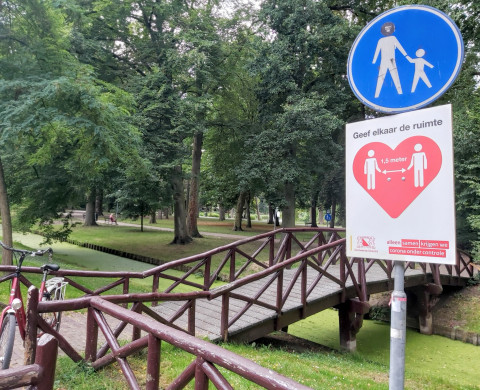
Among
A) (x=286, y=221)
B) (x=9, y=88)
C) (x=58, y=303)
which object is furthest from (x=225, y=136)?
(x=58, y=303)

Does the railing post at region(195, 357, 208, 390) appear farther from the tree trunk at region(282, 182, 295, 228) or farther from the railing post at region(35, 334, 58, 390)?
the tree trunk at region(282, 182, 295, 228)

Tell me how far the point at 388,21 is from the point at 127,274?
473 centimetres

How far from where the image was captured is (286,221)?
55.2ft

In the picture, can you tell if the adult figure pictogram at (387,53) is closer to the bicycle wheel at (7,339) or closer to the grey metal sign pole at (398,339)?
the grey metal sign pole at (398,339)

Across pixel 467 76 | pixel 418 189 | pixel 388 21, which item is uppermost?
pixel 467 76

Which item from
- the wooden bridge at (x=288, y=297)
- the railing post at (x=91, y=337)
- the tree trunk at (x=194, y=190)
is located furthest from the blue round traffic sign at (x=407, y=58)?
the tree trunk at (x=194, y=190)

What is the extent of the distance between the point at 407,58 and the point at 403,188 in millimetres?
745

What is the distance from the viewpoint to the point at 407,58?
2.02 m

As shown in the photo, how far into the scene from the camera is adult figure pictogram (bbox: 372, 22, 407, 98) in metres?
2.07

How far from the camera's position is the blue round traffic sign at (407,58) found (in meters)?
1.90

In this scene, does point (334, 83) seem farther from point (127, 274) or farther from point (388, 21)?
point (388, 21)

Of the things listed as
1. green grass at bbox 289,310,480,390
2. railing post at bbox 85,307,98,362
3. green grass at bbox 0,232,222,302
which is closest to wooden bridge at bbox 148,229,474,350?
green grass at bbox 289,310,480,390

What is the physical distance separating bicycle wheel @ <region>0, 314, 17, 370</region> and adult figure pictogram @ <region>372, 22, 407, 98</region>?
367cm

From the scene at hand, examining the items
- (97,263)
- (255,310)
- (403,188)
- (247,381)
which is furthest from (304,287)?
(97,263)
